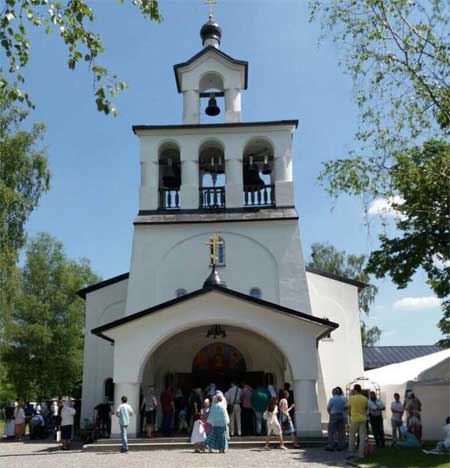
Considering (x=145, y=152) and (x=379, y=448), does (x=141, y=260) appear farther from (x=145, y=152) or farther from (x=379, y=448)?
(x=379, y=448)

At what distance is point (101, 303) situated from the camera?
70.4 ft

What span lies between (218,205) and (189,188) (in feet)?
3.69

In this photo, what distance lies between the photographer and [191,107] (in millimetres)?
20625

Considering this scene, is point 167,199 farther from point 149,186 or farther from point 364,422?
point 364,422

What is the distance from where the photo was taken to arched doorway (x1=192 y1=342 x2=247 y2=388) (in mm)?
18266

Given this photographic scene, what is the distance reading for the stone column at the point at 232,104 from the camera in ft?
66.8

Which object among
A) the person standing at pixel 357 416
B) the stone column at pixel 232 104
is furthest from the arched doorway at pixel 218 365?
the stone column at pixel 232 104

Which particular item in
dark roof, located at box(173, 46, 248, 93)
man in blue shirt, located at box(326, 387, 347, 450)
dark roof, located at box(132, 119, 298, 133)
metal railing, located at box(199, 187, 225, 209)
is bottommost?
man in blue shirt, located at box(326, 387, 347, 450)

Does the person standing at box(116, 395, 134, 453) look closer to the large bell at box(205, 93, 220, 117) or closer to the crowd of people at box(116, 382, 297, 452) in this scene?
the crowd of people at box(116, 382, 297, 452)

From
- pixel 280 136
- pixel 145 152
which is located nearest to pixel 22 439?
pixel 145 152

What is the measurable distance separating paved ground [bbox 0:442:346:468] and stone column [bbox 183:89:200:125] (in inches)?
455

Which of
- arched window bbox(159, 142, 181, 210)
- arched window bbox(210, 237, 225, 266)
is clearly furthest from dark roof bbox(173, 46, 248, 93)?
arched window bbox(210, 237, 225, 266)

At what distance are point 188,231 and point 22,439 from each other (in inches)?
346

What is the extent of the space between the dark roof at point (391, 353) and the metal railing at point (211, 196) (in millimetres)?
19782
